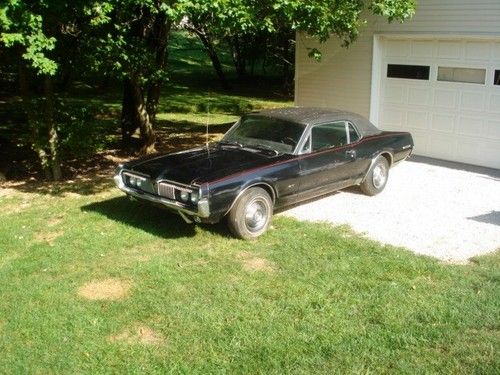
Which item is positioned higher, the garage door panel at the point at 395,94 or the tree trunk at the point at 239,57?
the tree trunk at the point at 239,57

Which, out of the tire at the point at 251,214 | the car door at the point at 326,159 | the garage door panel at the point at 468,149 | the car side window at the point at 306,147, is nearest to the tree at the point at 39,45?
the tire at the point at 251,214

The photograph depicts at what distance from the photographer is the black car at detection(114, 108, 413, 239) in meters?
6.47

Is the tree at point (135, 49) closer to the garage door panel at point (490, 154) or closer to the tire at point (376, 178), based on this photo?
the tire at point (376, 178)

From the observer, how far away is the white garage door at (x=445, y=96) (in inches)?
412

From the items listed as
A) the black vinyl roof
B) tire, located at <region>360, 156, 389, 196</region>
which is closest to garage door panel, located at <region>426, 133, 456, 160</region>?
tire, located at <region>360, 156, 389, 196</region>

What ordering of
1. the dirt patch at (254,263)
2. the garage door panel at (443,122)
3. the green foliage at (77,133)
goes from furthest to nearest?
1. the garage door panel at (443,122)
2. the green foliage at (77,133)
3. the dirt patch at (254,263)

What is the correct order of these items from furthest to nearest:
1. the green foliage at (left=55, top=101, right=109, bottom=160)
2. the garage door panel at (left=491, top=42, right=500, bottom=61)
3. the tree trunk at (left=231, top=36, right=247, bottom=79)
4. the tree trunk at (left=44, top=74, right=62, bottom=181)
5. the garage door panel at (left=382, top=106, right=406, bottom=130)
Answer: the tree trunk at (left=231, top=36, right=247, bottom=79)
the garage door panel at (left=382, top=106, right=406, bottom=130)
the garage door panel at (left=491, top=42, right=500, bottom=61)
the green foliage at (left=55, top=101, right=109, bottom=160)
the tree trunk at (left=44, top=74, right=62, bottom=181)

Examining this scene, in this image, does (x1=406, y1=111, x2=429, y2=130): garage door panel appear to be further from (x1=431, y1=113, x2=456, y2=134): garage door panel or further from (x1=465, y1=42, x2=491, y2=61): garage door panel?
(x1=465, y1=42, x2=491, y2=61): garage door panel

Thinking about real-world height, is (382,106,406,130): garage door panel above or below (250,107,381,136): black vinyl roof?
below

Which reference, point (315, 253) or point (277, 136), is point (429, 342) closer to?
point (315, 253)

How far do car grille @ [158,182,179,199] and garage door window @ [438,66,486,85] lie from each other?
270 inches

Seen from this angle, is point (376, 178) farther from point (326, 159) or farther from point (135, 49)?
point (135, 49)

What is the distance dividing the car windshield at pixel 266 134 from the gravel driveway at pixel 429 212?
1.09 metres

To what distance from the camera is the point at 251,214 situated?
6789 mm
